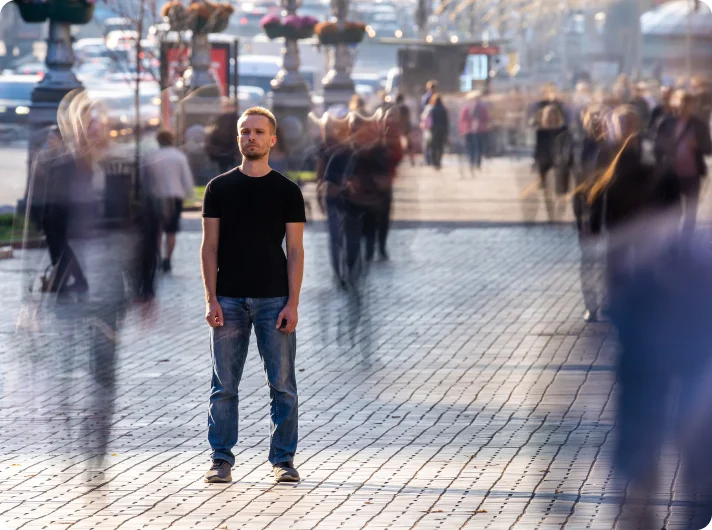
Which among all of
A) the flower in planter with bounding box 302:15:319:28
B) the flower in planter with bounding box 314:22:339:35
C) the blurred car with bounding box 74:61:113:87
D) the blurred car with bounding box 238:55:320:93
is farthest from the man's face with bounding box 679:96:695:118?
the blurred car with bounding box 238:55:320:93

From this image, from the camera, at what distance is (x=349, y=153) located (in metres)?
14.1

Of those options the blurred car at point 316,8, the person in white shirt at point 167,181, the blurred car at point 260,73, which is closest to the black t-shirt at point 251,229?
the person in white shirt at point 167,181

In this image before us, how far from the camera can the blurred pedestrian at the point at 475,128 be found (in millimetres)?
34375

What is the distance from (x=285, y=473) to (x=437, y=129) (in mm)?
27246

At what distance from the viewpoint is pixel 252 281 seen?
729cm

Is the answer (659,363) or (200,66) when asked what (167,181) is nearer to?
(659,363)

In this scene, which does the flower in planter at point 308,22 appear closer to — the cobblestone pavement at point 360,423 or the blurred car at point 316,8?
the cobblestone pavement at point 360,423

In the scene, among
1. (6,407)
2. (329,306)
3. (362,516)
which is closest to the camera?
(362,516)

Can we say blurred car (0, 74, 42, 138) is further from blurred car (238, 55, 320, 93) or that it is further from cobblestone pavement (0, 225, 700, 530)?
cobblestone pavement (0, 225, 700, 530)

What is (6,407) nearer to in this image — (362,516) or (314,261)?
(362,516)

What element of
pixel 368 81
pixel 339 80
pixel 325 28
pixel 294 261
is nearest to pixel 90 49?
pixel 368 81

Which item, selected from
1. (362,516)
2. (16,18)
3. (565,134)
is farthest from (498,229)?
(16,18)

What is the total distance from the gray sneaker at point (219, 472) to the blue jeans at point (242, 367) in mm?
22

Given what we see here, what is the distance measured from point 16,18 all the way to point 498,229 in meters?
38.6
